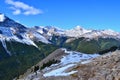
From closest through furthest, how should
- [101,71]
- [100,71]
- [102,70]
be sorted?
[101,71]
[100,71]
[102,70]

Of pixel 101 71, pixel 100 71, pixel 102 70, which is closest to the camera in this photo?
pixel 101 71

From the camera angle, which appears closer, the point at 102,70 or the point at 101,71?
the point at 101,71

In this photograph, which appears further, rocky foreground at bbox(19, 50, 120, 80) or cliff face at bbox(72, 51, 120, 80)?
rocky foreground at bbox(19, 50, 120, 80)

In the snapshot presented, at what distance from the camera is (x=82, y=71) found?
82312 millimetres

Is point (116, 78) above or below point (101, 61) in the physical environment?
below

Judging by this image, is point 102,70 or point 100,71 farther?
point 102,70

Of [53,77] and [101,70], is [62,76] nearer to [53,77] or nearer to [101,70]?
[53,77]

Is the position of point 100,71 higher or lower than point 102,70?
lower

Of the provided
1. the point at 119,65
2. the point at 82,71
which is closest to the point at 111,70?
the point at 119,65

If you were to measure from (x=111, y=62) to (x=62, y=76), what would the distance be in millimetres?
14981

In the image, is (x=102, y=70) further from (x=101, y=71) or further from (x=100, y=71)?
(x=101, y=71)

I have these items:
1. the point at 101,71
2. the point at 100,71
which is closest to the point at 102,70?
the point at 100,71

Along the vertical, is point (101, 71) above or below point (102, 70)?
below

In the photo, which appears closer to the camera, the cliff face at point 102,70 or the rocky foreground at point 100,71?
the cliff face at point 102,70
